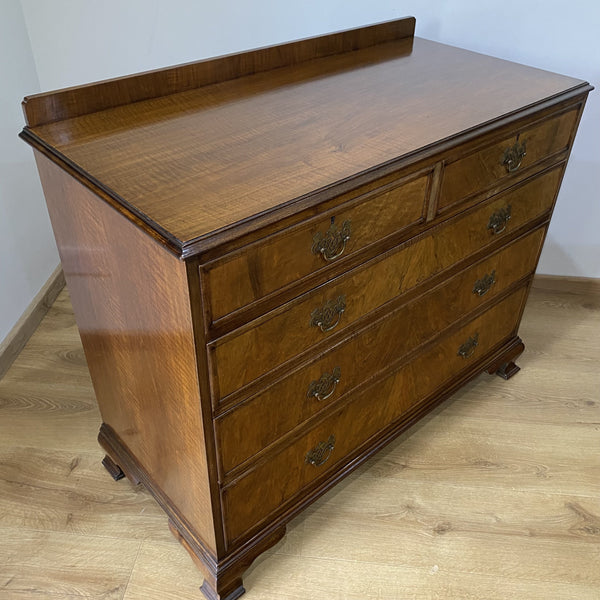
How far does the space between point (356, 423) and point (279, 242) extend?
62cm

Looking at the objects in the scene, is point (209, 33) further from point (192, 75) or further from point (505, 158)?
point (505, 158)

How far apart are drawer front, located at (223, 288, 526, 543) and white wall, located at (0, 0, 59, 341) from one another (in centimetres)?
103

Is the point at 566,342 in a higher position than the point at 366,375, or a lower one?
lower

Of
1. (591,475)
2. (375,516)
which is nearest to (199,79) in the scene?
(375,516)

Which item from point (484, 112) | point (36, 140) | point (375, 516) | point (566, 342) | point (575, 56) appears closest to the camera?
point (36, 140)

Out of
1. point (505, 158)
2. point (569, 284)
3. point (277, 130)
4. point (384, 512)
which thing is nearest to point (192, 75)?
point (277, 130)

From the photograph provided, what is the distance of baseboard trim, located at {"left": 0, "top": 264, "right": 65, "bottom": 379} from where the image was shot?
6.09 ft

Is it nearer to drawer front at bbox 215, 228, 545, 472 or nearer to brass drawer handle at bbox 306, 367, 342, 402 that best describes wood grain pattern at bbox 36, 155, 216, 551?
drawer front at bbox 215, 228, 545, 472

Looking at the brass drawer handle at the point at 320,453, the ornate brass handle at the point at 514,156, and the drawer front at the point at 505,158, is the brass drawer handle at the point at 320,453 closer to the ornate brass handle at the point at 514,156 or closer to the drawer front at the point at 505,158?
the drawer front at the point at 505,158

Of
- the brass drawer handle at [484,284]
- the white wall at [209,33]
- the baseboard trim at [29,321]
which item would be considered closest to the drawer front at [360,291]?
the brass drawer handle at [484,284]

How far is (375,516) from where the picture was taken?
150 centimetres

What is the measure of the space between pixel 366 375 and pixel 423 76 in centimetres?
66

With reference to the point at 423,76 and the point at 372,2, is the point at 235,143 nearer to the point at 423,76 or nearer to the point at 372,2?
the point at 423,76

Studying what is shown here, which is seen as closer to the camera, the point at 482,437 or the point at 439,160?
the point at 439,160
